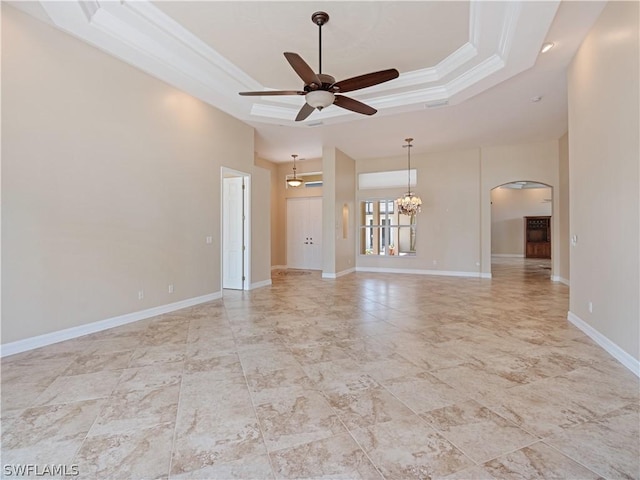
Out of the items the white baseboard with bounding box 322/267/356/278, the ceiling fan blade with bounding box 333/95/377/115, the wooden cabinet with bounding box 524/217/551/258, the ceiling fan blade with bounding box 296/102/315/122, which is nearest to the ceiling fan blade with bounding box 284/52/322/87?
the ceiling fan blade with bounding box 333/95/377/115

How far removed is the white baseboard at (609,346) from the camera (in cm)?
280

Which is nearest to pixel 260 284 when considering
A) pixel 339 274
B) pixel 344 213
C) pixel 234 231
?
pixel 234 231

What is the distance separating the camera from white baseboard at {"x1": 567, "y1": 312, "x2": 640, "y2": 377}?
9.20ft

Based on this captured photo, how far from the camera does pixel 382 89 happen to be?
5426 millimetres

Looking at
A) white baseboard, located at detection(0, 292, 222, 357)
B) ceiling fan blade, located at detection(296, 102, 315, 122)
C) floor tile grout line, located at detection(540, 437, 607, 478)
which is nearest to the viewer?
floor tile grout line, located at detection(540, 437, 607, 478)

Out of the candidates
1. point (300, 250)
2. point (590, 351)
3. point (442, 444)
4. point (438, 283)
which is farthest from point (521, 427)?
point (300, 250)

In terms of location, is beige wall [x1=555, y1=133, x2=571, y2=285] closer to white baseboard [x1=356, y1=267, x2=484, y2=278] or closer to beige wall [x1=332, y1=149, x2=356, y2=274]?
white baseboard [x1=356, y1=267, x2=484, y2=278]

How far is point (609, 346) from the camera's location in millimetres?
3254

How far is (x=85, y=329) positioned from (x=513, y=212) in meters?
17.2

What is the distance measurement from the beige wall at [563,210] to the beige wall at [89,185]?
8.20 metres

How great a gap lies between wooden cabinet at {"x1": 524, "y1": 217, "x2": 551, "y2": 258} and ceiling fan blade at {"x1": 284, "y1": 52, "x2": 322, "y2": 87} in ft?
50.3

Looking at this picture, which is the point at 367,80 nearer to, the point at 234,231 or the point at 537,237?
the point at 234,231

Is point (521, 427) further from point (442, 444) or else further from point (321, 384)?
point (321, 384)

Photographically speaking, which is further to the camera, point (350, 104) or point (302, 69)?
point (350, 104)
